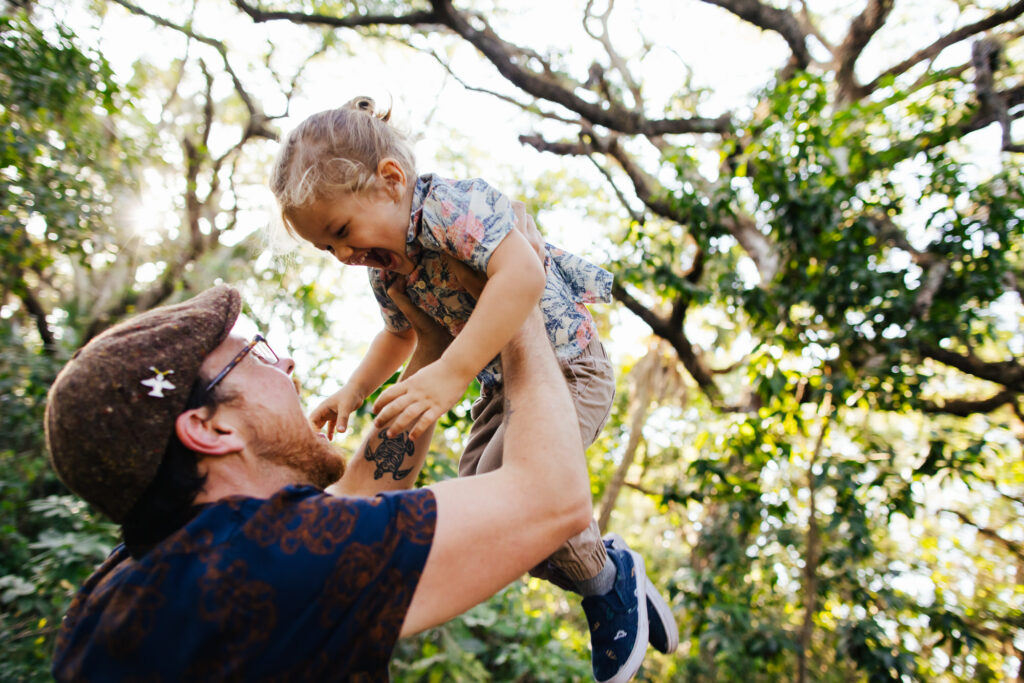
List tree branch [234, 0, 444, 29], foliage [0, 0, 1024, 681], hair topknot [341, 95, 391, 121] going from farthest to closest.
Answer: tree branch [234, 0, 444, 29] < foliage [0, 0, 1024, 681] < hair topknot [341, 95, 391, 121]

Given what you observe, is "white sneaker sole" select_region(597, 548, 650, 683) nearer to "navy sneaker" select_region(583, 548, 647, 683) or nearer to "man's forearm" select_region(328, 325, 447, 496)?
"navy sneaker" select_region(583, 548, 647, 683)

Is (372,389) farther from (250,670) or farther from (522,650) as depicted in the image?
(522,650)

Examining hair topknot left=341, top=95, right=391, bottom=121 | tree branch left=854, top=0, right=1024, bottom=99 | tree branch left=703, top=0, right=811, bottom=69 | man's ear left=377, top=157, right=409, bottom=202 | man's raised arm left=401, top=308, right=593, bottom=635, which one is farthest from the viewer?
tree branch left=703, top=0, right=811, bottom=69

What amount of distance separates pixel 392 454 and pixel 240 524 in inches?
24.5

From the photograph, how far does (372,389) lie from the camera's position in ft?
5.77

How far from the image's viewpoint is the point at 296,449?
1.14m

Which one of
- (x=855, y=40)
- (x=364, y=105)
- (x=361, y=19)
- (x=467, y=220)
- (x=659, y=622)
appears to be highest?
(x=855, y=40)

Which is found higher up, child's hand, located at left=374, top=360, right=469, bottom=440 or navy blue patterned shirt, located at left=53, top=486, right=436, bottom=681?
child's hand, located at left=374, top=360, right=469, bottom=440

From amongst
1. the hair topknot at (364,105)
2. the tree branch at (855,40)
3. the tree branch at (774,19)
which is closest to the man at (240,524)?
the hair topknot at (364,105)

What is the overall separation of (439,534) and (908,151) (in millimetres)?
4283

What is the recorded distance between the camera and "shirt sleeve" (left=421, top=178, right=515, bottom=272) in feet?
4.36

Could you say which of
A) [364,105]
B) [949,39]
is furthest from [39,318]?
[949,39]

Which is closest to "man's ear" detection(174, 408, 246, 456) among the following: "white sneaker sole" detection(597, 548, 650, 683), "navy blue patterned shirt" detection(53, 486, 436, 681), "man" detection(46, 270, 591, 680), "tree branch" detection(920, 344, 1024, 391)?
"man" detection(46, 270, 591, 680)

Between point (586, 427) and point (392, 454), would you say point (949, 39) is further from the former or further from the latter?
point (392, 454)
